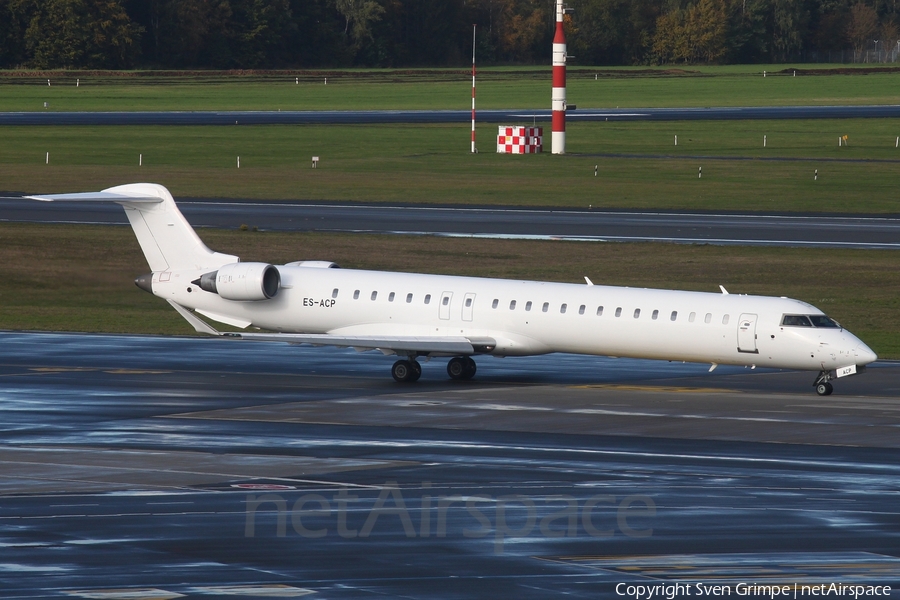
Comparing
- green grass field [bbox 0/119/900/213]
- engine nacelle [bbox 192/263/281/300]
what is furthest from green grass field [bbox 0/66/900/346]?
engine nacelle [bbox 192/263/281/300]

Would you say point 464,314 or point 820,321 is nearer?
point 820,321

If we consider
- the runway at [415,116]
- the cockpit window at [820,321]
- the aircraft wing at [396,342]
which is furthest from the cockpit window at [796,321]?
the runway at [415,116]

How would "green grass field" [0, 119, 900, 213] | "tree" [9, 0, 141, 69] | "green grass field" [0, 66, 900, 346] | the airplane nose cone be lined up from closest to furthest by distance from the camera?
the airplane nose cone < "green grass field" [0, 66, 900, 346] < "green grass field" [0, 119, 900, 213] < "tree" [9, 0, 141, 69]

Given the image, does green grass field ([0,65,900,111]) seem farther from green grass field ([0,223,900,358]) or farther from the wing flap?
the wing flap

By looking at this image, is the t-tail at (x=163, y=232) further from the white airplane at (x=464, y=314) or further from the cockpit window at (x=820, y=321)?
the cockpit window at (x=820, y=321)

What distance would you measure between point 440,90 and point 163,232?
128 meters

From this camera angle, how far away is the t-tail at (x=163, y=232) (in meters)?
38.6

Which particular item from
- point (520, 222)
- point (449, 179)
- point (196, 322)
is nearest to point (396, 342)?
point (196, 322)

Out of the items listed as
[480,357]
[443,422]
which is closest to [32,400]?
[443,422]

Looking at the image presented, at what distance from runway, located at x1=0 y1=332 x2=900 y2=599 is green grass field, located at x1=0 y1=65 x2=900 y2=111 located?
106 meters

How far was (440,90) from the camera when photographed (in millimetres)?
165000

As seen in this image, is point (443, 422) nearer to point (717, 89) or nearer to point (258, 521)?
point (258, 521)

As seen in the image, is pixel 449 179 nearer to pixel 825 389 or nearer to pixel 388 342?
pixel 388 342

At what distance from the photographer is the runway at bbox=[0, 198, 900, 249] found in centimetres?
6228
